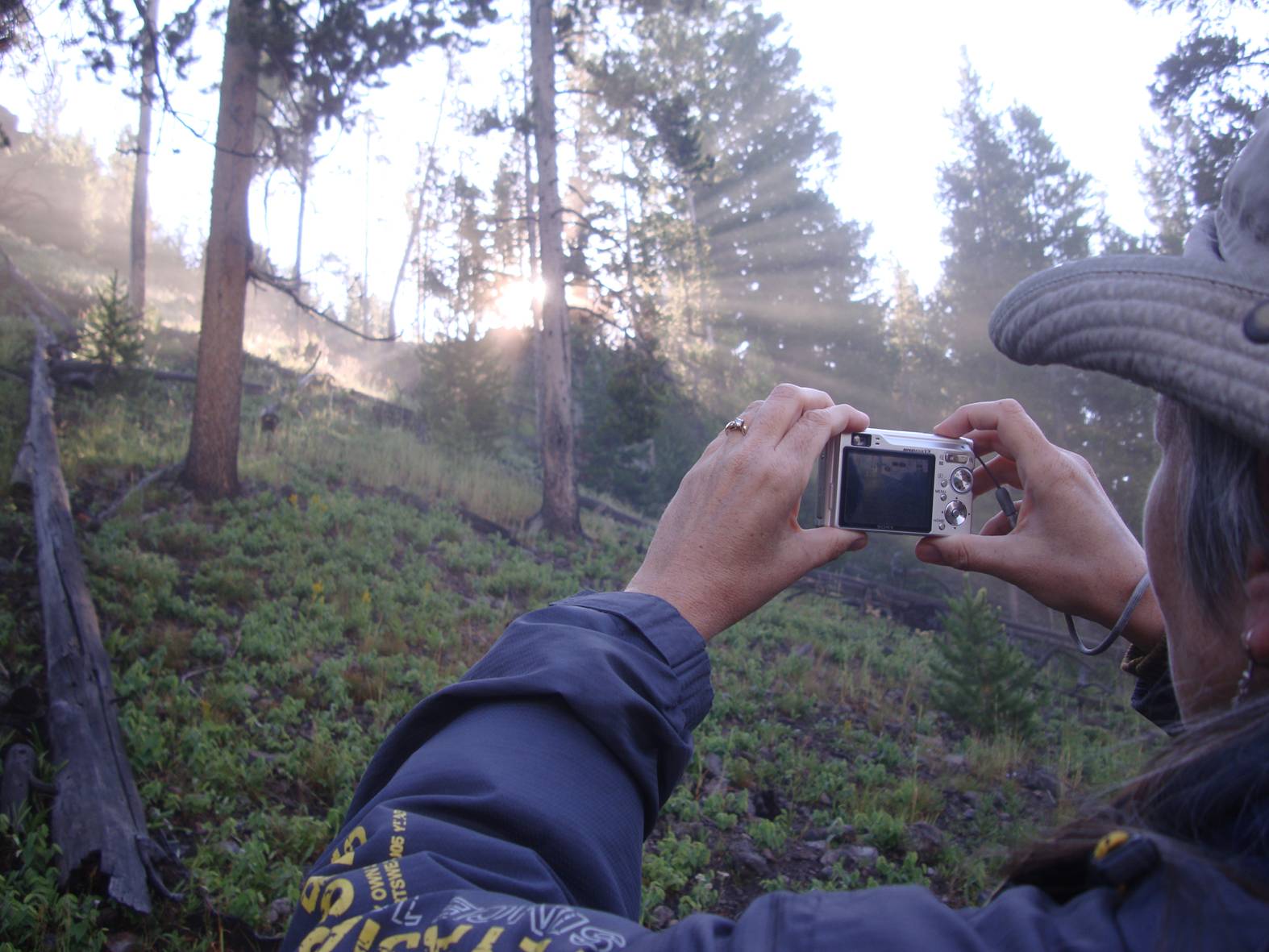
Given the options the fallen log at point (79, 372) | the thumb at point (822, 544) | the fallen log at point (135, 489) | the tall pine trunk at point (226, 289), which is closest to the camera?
the thumb at point (822, 544)

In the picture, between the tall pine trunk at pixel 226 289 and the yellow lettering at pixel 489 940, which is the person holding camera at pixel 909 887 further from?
the tall pine trunk at pixel 226 289

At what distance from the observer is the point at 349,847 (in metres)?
1.01

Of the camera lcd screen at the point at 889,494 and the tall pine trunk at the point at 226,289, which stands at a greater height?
the tall pine trunk at the point at 226,289

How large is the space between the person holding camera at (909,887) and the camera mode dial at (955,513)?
527 mm

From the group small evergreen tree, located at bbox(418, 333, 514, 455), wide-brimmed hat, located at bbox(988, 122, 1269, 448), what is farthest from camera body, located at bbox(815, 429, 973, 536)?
small evergreen tree, located at bbox(418, 333, 514, 455)

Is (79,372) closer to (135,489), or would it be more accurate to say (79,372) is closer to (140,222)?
(135,489)

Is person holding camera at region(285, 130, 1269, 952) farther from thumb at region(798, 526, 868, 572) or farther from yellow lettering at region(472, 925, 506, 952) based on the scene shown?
thumb at region(798, 526, 868, 572)

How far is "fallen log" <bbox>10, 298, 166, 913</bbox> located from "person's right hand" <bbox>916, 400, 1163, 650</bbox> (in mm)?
3466

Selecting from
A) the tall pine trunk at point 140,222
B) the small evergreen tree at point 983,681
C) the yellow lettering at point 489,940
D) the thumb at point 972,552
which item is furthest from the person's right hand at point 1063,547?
the tall pine trunk at point 140,222

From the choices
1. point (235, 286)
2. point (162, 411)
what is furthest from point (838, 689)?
point (162, 411)

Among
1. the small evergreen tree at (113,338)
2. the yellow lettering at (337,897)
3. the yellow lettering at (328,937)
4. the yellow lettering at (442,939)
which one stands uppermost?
the small evergreen tree at (113,338)

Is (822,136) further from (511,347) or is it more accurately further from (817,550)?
(817,550)

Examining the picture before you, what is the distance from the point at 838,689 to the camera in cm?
816

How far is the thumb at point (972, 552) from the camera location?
168cm
